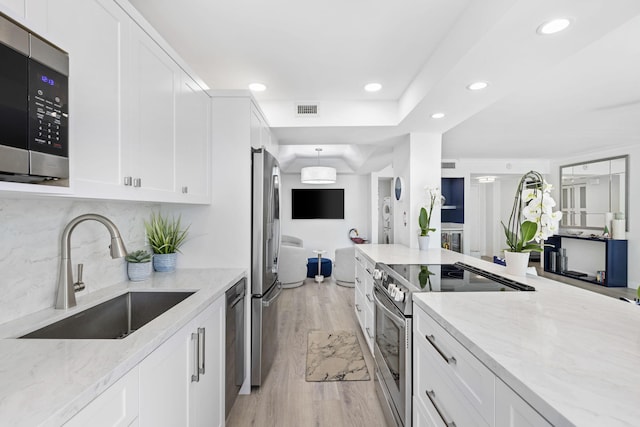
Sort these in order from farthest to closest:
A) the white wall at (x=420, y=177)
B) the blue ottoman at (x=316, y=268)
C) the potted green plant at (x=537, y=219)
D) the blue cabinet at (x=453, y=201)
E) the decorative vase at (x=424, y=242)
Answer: the blue cabinet at (x=453, y=201) < the blue ottoman at (x=316, y=268) < the white wall at (x=420, y=177) < the decorative vase at (x=424, y=242) < the potted green plant at (x=537, y=219)

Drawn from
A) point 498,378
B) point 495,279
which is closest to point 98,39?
point 498,378

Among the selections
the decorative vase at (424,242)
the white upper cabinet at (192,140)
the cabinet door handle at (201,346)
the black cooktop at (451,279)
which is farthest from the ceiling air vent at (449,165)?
the cabinet door handle at (201,346)

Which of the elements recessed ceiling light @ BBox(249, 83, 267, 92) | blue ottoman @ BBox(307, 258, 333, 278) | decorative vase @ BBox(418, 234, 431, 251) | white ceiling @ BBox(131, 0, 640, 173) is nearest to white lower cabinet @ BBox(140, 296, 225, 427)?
white ceiling @ BBox(131, 0, 640, 173)

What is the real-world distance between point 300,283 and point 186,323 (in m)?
4.37

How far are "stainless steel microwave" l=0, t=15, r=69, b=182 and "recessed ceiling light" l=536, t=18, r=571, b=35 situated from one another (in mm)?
1910

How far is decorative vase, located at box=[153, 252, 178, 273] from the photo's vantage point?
212 centimetres

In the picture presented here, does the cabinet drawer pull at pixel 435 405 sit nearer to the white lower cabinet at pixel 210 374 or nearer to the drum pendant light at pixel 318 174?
the white lower cabinet at pixel 210 374

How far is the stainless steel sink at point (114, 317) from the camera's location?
123 cm

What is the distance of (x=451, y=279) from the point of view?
1.83 m

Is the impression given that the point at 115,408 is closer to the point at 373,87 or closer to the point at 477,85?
the point at 477,85

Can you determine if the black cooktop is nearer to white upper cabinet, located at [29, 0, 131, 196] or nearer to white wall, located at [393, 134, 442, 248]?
white wall, located at [393, 134, 442, 248]

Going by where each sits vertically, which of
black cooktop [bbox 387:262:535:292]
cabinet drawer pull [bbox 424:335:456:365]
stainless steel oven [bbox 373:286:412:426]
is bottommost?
stainless steel oven [bbox 373:286:412:426]

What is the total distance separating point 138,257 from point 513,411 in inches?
79.5

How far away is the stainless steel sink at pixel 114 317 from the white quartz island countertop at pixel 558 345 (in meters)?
1.42
